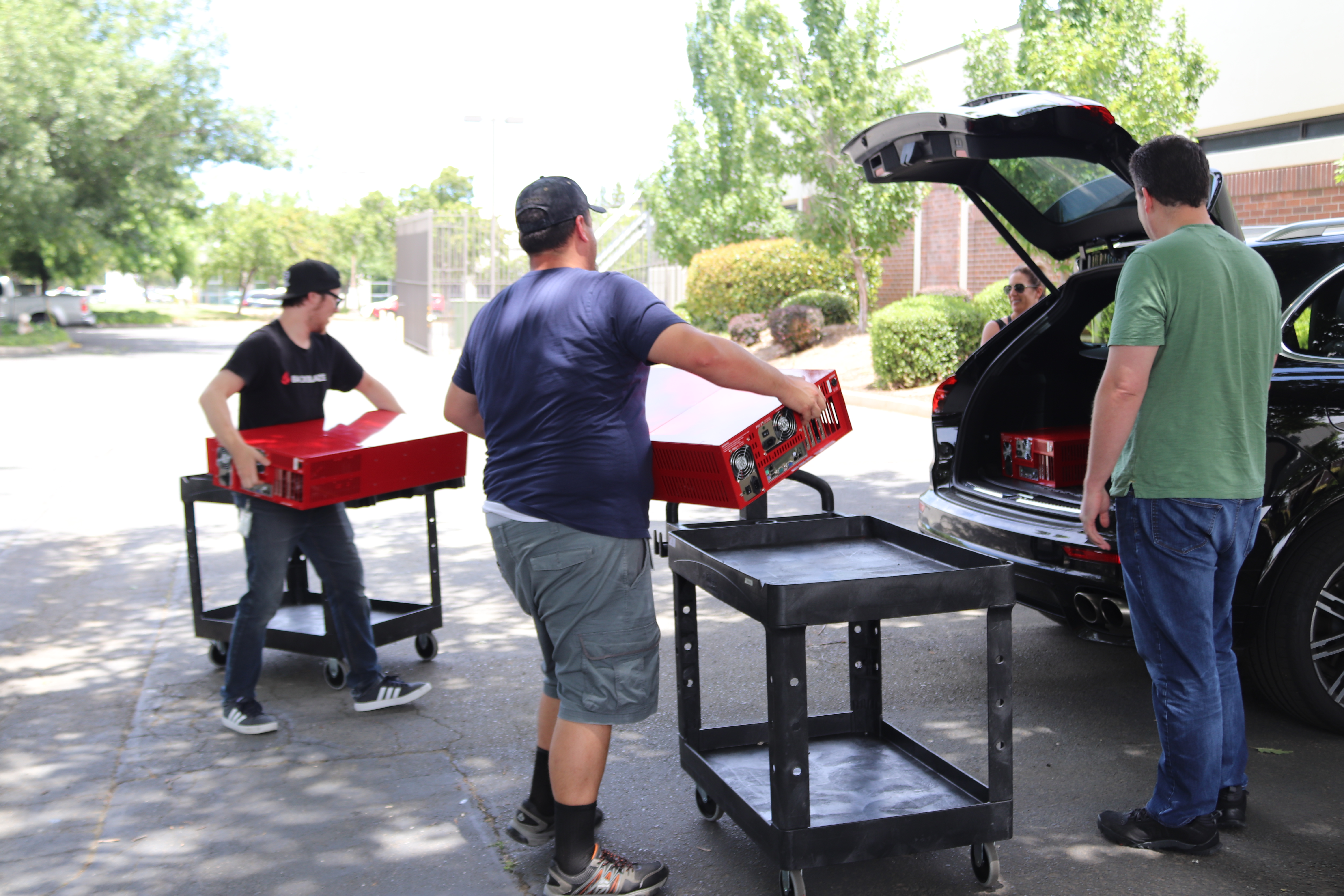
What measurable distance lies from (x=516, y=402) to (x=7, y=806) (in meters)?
2.37

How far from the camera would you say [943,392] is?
5305 millimetres

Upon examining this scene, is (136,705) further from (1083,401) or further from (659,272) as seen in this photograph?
(659,272)

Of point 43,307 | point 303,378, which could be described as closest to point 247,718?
point 303,378

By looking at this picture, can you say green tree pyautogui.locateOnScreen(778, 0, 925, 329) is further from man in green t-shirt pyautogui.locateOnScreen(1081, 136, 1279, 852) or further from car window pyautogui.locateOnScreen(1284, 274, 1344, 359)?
man in green t-shirt pyautogui.locateOnScreen(1081, 136, 1279, 852)

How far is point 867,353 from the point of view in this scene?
19.4 m

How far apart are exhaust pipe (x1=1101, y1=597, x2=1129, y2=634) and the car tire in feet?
1.55

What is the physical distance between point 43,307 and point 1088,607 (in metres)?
41.9

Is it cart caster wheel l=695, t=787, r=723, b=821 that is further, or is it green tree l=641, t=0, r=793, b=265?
green tree l=641, t=0, r=793, b=265

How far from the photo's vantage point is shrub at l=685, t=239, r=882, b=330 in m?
23.4

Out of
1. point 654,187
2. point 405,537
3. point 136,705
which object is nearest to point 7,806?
point 136,705

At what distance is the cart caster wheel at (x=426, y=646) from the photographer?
5.43 m

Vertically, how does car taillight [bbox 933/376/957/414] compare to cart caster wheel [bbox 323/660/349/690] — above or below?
above

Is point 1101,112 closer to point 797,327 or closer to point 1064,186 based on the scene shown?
point 1064,186

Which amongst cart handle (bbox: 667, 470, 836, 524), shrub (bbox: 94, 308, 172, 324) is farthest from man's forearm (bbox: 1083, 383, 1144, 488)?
shrub (bbox: 94, 308, 172, 324)
